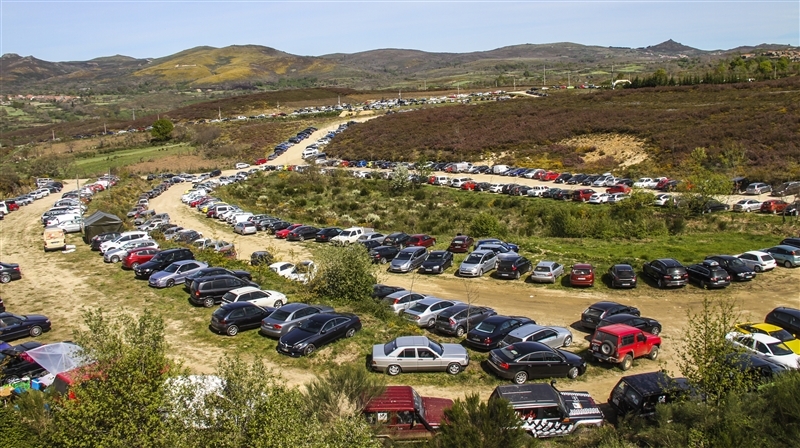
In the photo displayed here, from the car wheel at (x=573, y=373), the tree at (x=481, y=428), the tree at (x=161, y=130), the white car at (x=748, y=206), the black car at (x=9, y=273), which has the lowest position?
the white car at (x=748, y=206)

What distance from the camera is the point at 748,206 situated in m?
45.5

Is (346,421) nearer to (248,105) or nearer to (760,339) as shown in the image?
(760,339)

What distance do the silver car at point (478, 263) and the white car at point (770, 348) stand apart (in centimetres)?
1394

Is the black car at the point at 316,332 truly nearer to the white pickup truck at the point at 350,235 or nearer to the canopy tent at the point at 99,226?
the white pickup truck at the point at 350,235

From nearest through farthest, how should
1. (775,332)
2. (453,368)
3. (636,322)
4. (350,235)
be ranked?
(453,368), (775,332), (636,322), (350,235)

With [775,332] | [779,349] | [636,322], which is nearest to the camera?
[779,349]

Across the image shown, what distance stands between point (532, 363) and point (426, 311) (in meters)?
6.28

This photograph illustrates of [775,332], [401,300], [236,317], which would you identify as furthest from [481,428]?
[775,332]

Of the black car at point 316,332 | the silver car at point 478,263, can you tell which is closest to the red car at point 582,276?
the silver car at point 478,263

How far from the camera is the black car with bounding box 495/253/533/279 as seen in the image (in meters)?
31.3

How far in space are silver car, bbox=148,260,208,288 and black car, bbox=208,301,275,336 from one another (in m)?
6.75

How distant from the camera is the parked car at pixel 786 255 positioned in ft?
102

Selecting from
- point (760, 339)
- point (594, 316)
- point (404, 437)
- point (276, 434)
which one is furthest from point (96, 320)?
point (760, 339)

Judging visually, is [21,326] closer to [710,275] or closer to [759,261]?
[710,275]
